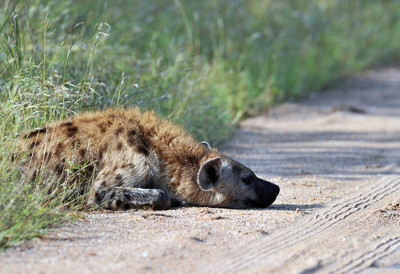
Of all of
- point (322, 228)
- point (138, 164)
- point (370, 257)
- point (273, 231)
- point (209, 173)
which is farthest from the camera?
point (209, 173)

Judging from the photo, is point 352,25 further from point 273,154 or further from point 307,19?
point 273,154

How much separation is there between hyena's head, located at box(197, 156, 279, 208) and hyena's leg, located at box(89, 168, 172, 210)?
1.07 ft

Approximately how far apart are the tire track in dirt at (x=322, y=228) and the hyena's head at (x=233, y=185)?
1.32 feet

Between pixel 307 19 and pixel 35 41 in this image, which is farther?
pixel 307 19

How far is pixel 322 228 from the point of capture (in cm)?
384

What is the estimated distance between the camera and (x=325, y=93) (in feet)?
32.8

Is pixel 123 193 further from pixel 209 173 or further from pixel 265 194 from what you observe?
pixel 265 194

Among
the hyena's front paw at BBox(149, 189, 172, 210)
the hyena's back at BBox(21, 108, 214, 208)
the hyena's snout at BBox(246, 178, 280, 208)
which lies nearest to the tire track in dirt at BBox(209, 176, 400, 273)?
the hyena's snout at BBox(246, 178, 280, 208)

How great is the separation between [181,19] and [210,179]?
4519mm

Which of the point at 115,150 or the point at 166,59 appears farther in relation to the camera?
the point at 166,59

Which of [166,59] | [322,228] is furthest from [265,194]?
[166,59]

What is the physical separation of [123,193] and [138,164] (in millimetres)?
237

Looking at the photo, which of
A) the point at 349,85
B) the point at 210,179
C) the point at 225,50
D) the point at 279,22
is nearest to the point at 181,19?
the point at 225,50

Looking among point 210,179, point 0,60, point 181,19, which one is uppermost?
point 181,19
